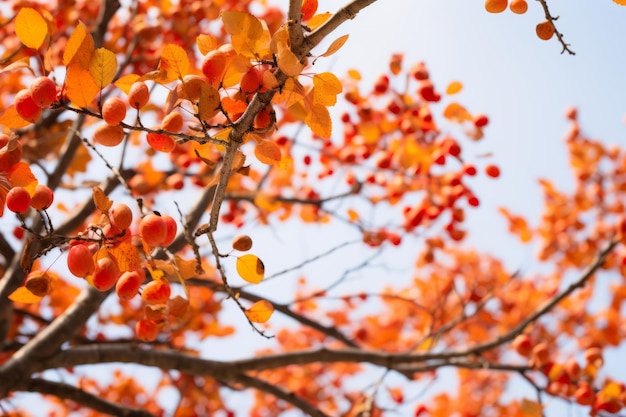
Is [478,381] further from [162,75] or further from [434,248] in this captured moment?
[162,75]

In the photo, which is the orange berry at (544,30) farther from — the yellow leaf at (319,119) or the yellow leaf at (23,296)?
the yellow leaf at (23,296)

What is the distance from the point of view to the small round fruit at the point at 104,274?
151 centimetres

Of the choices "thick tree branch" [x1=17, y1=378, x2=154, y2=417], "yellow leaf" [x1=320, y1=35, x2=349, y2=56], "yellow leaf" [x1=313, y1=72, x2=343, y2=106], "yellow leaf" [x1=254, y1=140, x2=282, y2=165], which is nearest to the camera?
"yellow leaf" [x1=320, y1=35, x2=349, y2=56]

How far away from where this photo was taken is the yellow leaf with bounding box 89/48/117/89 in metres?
1.45

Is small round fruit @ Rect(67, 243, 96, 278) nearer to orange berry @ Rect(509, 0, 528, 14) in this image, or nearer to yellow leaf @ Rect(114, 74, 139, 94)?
yellow leaf @ Rect(114, 74, 139, 94)

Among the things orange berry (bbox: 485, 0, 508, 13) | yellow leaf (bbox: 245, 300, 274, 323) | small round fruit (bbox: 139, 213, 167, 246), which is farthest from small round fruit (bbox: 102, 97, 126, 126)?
Answer: orange berry (bbox: 485, 0, 508, 13)

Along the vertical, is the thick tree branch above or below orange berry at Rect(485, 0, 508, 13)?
below

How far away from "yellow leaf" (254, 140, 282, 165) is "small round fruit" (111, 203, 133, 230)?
0.38 metres

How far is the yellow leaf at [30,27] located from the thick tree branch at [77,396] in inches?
78.2

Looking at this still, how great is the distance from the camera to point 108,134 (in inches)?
59.1

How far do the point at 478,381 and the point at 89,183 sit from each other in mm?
8810

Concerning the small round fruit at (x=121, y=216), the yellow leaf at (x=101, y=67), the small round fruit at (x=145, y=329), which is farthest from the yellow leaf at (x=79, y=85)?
the small round fruit at (x=145, y=329)

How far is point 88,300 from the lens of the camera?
117 inches

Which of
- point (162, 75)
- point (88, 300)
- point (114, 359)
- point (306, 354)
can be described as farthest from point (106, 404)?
point (162, 75)
